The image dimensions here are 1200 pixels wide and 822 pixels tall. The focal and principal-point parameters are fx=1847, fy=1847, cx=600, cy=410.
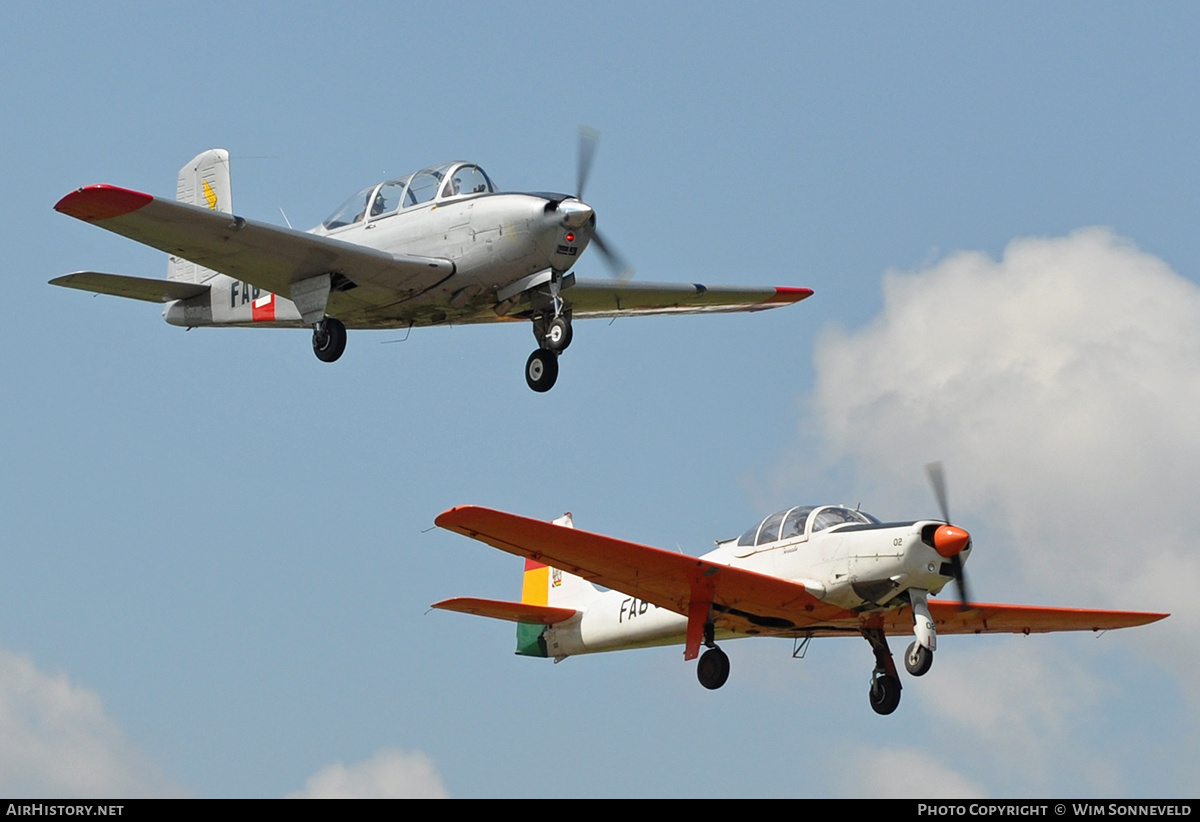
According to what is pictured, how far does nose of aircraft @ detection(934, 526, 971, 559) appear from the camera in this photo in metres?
23.4

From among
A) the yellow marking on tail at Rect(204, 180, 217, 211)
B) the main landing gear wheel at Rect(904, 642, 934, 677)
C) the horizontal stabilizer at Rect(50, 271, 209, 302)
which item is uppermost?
the yellow marking on tail at Rect(204, 180, 217, 211)

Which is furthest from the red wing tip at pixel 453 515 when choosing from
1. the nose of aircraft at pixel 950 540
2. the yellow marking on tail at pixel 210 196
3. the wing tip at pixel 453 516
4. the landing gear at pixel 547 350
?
the yellow marking on tail at pixel 210 196

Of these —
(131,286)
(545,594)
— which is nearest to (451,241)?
(131,286)

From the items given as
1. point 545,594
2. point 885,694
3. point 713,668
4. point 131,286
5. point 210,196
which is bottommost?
point 885,694

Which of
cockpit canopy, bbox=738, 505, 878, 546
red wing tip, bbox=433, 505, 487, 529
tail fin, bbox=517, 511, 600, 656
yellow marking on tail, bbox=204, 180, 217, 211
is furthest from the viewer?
yellow marking on tail, bbox=204, 180, 217, 211

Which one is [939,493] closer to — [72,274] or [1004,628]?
[1004,628]

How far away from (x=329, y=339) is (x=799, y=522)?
684 centimetres

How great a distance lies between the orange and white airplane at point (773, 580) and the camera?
23.4 m

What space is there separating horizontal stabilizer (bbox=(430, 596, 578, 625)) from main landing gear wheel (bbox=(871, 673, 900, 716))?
536 centimetres

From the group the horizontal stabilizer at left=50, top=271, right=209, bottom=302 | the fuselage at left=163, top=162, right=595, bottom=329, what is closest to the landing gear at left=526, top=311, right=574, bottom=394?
the fuselage at left=163, top=162, right=595, bottom=329

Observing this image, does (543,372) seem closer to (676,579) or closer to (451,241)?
(451,241)

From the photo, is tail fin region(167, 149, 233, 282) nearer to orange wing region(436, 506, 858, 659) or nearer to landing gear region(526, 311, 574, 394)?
landing gear region(526, 311, 574, 394)

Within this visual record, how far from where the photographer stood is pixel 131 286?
26.8 meters
